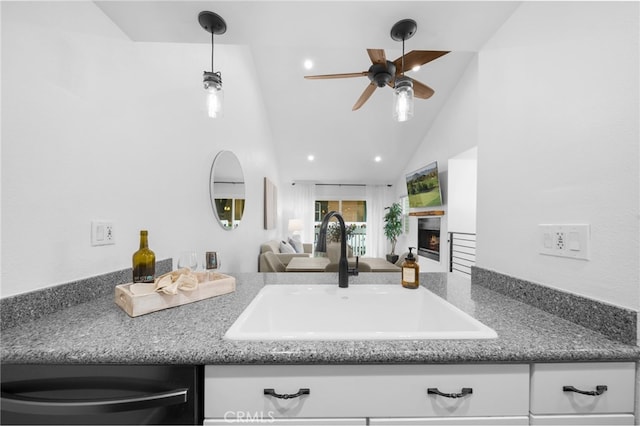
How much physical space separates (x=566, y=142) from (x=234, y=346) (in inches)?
47.2

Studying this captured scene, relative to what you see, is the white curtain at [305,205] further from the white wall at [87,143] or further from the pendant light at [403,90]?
the pendant light at [403,90]

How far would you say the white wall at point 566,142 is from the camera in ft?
2.26

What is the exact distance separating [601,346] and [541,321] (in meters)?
0.15

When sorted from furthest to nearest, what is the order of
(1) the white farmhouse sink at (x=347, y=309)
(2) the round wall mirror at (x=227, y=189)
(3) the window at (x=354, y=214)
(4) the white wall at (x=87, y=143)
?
(3) the window at (x=354, y=214) < (2) the round wall mirror at (x=227, y=189) < (1) the white farmhouse sink at (x=347, y=309) < (4) the white wall at (x=87, y=143)

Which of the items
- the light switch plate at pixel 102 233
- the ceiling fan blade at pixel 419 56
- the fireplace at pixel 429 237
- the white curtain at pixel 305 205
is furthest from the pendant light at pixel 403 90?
the white curtain at pixel 305 205

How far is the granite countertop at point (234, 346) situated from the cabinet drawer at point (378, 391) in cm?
4

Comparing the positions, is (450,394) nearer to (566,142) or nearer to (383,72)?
(566,142)

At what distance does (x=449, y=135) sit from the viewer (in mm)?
4074

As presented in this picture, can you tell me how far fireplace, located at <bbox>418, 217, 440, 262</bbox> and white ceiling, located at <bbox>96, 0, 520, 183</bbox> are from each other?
1.64 meters

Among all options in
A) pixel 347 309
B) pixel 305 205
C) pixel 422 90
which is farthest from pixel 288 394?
pixel 305 205

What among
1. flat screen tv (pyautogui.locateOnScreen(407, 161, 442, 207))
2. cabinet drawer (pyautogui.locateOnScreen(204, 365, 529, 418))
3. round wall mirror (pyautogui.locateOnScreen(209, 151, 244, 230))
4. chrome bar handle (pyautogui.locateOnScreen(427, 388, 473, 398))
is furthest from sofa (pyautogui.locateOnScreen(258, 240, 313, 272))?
chrome bar handle (pyautogui.locateOnScreen(427, 388, 473, 398))

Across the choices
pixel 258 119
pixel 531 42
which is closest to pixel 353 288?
pixel 531 42

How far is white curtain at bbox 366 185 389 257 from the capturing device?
704 centimetres

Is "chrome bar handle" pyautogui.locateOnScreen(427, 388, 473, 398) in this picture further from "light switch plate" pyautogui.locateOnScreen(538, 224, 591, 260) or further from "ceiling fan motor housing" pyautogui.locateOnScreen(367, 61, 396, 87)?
"ceiling fan motor housing" pyautogui.locateOnScreen(367, 61, 396, 87)
